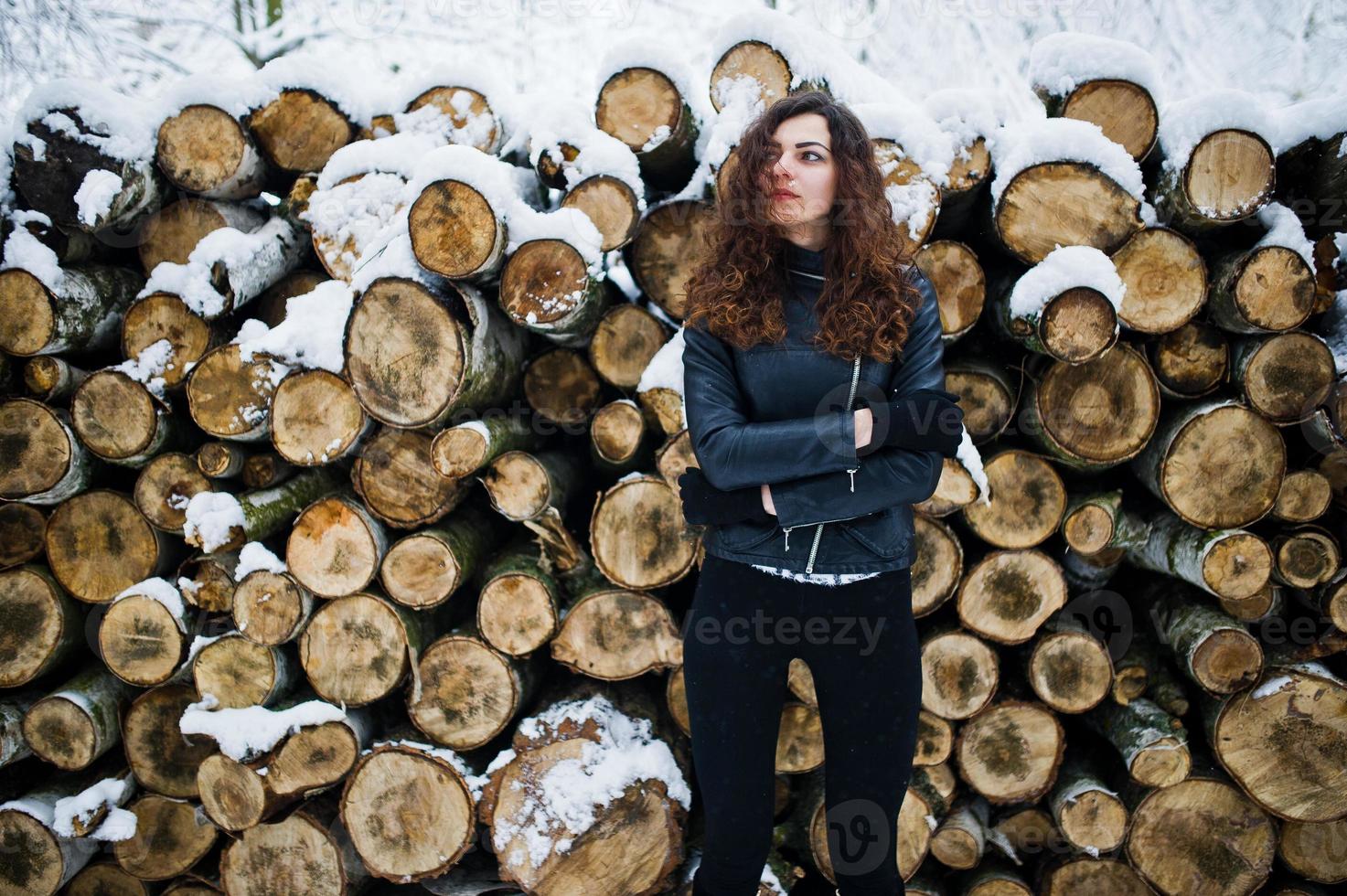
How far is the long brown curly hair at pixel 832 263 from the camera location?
5.70 ft

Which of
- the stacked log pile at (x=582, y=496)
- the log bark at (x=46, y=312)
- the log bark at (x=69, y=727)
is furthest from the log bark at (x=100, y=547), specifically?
the log bark at (x=46, y=312)

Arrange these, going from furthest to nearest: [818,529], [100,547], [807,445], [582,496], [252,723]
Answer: [582,496] < [100,547] < [252,723] < [818,529] < [807,445]

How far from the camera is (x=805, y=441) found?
64.1 inches

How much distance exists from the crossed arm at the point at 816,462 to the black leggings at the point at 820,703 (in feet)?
0.79

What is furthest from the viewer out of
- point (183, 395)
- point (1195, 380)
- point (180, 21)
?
point (180, 21)

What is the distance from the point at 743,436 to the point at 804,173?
2.30 feet

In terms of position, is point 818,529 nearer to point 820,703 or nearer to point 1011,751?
point 820,703

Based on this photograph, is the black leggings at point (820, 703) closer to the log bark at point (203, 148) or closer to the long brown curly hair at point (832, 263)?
the long brown curly hair at point (832, 263)

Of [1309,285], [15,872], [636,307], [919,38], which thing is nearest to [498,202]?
[636,307]

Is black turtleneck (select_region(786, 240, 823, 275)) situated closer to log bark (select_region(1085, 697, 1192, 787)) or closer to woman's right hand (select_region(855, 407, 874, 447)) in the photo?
woman's right hand (select_region(855, 407, 874, 447))

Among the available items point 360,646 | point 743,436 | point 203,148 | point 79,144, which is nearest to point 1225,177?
point 743,436

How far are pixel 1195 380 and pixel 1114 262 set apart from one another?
0.47 m

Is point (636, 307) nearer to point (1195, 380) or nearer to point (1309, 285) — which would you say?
point (1195, 380)

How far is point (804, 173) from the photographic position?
1.76 metres
